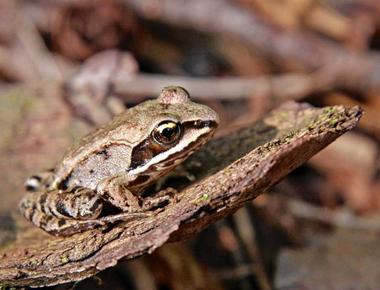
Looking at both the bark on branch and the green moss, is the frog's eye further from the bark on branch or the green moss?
the green moss

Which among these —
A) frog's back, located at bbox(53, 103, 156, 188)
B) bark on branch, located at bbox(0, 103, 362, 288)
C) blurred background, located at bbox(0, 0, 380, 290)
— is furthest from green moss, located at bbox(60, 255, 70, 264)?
blurred background, located at bbox(0, 0, 380, 290)

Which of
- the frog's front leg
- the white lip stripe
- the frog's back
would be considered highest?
the frog's back

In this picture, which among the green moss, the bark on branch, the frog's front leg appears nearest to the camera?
the bark on branch

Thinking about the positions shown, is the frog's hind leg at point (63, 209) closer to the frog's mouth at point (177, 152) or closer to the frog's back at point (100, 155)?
the frog's back at point (100, 155)

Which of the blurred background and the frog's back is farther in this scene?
the blurred background

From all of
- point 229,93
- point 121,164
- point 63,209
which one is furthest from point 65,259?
point 229,93

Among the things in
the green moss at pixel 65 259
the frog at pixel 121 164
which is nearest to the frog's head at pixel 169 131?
the frog at pixel 121 164

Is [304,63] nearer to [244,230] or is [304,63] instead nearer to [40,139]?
[244,230]
